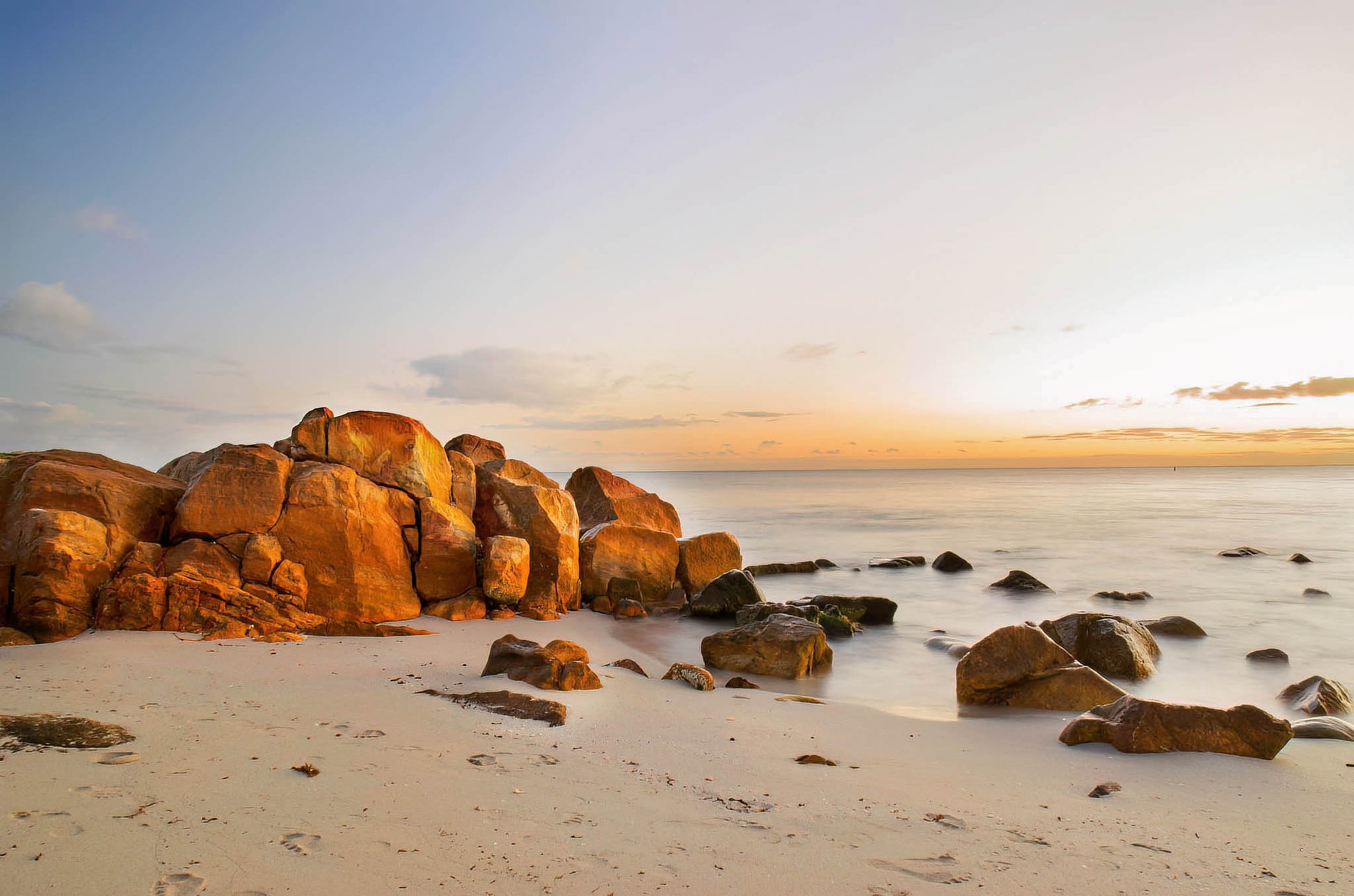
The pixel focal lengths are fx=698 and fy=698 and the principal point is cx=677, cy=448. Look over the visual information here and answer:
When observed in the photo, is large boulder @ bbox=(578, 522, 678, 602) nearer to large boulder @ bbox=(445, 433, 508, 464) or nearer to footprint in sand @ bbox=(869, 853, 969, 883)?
large boulder @ bbox=(445, 433, 508, 464)

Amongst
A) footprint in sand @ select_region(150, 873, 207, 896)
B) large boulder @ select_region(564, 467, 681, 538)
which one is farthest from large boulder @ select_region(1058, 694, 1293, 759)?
large boulder @ select_region(564, 467, 681, 538)

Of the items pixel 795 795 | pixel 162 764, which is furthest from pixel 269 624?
pixel 795 795

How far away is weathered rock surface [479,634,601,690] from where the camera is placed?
5.59 metres

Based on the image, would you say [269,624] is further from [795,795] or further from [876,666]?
[876,666]

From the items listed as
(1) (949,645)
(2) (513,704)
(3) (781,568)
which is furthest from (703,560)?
(2) (513,704)

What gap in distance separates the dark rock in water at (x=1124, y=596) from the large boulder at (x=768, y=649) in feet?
29.4

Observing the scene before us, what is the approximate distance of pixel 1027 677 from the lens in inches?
270

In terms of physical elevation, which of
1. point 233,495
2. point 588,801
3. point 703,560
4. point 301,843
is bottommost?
point 703,560

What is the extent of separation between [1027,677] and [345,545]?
746 centimetres

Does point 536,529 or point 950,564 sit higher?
point 536,529

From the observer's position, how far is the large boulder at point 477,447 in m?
12.6

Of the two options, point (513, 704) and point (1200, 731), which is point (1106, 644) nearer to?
point (1200, 731)

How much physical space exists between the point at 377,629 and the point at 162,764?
398 cm

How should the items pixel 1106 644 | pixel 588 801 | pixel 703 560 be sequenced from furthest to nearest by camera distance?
pixel 703 560 → pixel 1106 644 → pixel 588 801
